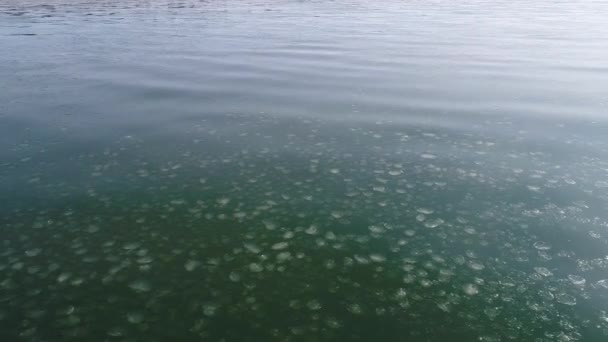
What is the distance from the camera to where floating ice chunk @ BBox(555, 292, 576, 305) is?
4.94 m

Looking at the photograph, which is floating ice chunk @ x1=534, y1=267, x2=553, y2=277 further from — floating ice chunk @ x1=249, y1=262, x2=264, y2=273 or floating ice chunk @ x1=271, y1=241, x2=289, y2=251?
floating ice chunk @ x1=249, y1=262, x2=264, y2=273

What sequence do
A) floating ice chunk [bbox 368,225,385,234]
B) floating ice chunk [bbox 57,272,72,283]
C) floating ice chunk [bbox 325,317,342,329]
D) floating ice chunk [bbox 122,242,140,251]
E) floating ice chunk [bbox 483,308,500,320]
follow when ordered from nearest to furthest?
floating ice chunk [bbox 325,317,342,329]
floating ice chunk [bbox 483,308,500,320]
floating ice chunk [bbox 57,272,72,283]
floating ice chunk [bbox 122,242,140,251]
floating ice chunk [bbox 368,225,385,234]

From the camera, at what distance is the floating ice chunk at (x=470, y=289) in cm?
512

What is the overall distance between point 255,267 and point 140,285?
1.24m

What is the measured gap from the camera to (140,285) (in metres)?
5.27

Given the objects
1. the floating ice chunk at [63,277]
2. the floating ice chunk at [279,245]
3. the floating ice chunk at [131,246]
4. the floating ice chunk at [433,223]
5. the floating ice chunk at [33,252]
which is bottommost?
the floating ice chunk at [33,252]

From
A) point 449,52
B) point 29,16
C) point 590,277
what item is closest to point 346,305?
point 590,277

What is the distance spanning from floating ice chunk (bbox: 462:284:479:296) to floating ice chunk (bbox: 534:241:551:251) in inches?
47.4

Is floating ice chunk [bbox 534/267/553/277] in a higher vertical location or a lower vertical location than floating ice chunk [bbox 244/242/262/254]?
higher

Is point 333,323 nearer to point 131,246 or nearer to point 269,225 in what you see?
point 269,225

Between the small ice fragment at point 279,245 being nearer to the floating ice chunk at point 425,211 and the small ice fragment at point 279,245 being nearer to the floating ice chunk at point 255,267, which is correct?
the floating ice chunk at point 255,267

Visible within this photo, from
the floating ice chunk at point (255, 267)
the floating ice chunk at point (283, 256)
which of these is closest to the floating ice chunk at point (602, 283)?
the floating ice chunk at point (283, 256)

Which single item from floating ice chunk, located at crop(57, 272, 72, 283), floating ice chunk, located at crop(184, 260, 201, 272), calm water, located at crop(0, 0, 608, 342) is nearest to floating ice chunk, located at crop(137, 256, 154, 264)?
calm water, located at crop(0, 0, 608, 342)

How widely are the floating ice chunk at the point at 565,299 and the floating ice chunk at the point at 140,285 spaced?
4.20 metres
